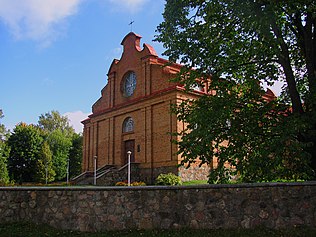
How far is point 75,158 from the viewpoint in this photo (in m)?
52.0

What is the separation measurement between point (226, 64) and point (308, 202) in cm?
440

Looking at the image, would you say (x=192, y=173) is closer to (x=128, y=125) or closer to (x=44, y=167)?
(x=128, y=125)

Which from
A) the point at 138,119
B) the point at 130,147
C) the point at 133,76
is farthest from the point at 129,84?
the point at 130,147

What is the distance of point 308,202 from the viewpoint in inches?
281

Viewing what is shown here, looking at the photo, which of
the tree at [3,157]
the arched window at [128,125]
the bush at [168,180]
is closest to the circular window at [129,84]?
the arched window at [128,125]

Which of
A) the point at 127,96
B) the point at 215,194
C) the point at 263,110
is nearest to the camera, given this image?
the point at 215,194

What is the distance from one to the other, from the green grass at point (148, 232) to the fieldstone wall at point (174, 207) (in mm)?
161

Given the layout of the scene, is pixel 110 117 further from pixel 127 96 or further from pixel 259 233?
pixel 259 233

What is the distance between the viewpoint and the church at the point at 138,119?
23.7 metres

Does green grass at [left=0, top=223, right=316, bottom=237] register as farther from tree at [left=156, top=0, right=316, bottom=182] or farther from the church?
the church

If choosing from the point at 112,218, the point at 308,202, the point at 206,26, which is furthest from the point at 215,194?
the point at 206,26

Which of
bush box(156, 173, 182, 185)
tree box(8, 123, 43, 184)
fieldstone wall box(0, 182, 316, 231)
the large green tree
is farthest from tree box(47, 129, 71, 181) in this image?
fieldstone wall box(0, 182, 316, 231)

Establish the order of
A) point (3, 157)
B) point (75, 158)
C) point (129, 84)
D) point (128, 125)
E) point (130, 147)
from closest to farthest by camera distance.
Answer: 1. point (130, 147)
2. point (128, 125)
3. point (129, 84)
4. point (3, 157)
5. point (75, 158)

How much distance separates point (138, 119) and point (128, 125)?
1.74 metres
